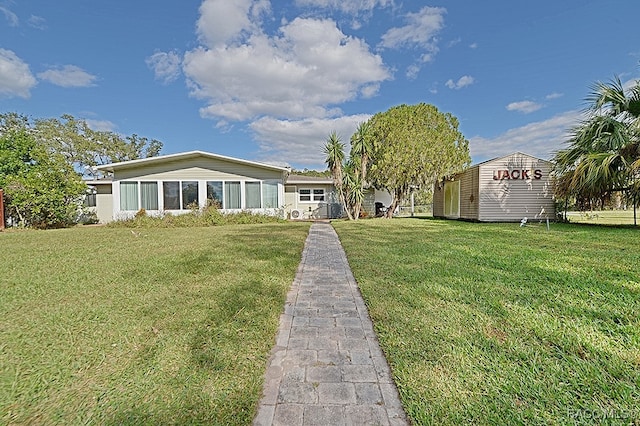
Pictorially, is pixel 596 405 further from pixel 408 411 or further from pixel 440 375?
pixel 408 411

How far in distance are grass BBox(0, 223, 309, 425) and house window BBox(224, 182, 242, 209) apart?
1049 centimetres

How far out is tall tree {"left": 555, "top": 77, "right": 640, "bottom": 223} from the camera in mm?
8742

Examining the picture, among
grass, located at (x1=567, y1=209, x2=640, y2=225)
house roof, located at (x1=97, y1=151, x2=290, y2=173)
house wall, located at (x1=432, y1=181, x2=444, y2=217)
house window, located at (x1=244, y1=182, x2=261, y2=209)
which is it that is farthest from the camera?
house wall, located at (x1=432, y1=181, x2=444, y2=217)

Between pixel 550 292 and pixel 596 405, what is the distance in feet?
7.17

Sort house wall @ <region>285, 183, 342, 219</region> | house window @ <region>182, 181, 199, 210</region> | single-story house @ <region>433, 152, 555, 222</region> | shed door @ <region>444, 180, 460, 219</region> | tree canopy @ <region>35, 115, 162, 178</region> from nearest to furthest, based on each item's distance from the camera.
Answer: single-story house @ <region>433, 152, 555, 222</region>, house window @ <region>182, 181, 199, 210</region>, shed door @ <region>444, 180, 460, 219</region>, house wall @ <region>285, 183, 342, 219</region>, tree canopy @ <region>35, 115, 162, 178</region>

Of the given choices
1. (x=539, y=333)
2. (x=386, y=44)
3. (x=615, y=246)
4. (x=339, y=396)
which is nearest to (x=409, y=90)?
(x=386, y=44)

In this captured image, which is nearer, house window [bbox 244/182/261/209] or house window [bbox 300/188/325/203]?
house window [bbox 244/182/261/209]

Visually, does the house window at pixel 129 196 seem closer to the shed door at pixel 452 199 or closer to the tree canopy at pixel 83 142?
the shed door at pixel 452 199

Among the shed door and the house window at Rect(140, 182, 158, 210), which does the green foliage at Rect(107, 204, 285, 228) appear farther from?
the shed door

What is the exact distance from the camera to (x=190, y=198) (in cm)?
1512

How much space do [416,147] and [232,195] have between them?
10267mm

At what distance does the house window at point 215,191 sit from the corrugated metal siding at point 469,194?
1300 centimetres

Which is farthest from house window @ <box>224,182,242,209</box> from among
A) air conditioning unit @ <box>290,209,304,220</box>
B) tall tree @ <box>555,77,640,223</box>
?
tall tree @ <box>555,77,640,223</box>

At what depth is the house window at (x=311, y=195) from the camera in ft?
62.1
